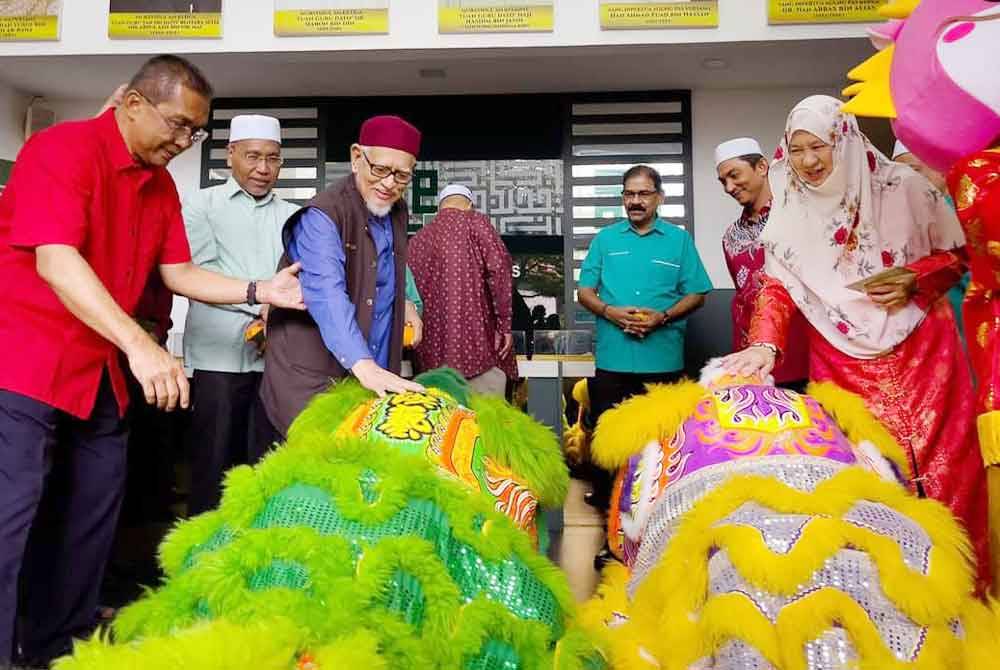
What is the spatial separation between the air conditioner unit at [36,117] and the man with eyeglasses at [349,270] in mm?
4181

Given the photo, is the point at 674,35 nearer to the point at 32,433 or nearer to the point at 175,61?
the point at 175,61

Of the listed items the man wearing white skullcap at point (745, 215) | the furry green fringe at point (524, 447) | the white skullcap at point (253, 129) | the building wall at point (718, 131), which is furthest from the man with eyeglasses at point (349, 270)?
the building wall at point (718, 131)

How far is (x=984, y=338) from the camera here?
1310mm

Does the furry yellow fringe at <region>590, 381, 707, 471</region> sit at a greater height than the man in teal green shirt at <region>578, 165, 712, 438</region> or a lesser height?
lesser

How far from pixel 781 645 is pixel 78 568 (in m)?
1.46

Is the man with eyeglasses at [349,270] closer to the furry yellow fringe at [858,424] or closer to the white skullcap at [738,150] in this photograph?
the furry yellow fringe at [858,424]

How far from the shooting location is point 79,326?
4.92 ft

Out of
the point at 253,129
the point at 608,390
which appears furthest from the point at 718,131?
the point at 253,129

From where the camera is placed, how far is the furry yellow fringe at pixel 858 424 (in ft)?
4.33

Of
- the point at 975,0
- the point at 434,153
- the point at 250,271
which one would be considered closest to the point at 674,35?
the point at 434,153

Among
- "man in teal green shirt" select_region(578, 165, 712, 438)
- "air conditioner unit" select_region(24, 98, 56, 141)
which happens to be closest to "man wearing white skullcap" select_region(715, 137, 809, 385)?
"man in teal green shirt" select_region(578, 165, 712, 438)

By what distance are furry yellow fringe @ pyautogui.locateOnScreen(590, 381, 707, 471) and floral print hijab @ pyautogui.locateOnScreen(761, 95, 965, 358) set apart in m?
0.45

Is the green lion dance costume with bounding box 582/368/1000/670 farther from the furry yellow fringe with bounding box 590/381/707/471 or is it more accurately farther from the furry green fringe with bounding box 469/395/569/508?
the furry green fringe with bounding box 469/395/569/508

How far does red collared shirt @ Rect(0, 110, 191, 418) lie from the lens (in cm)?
142
